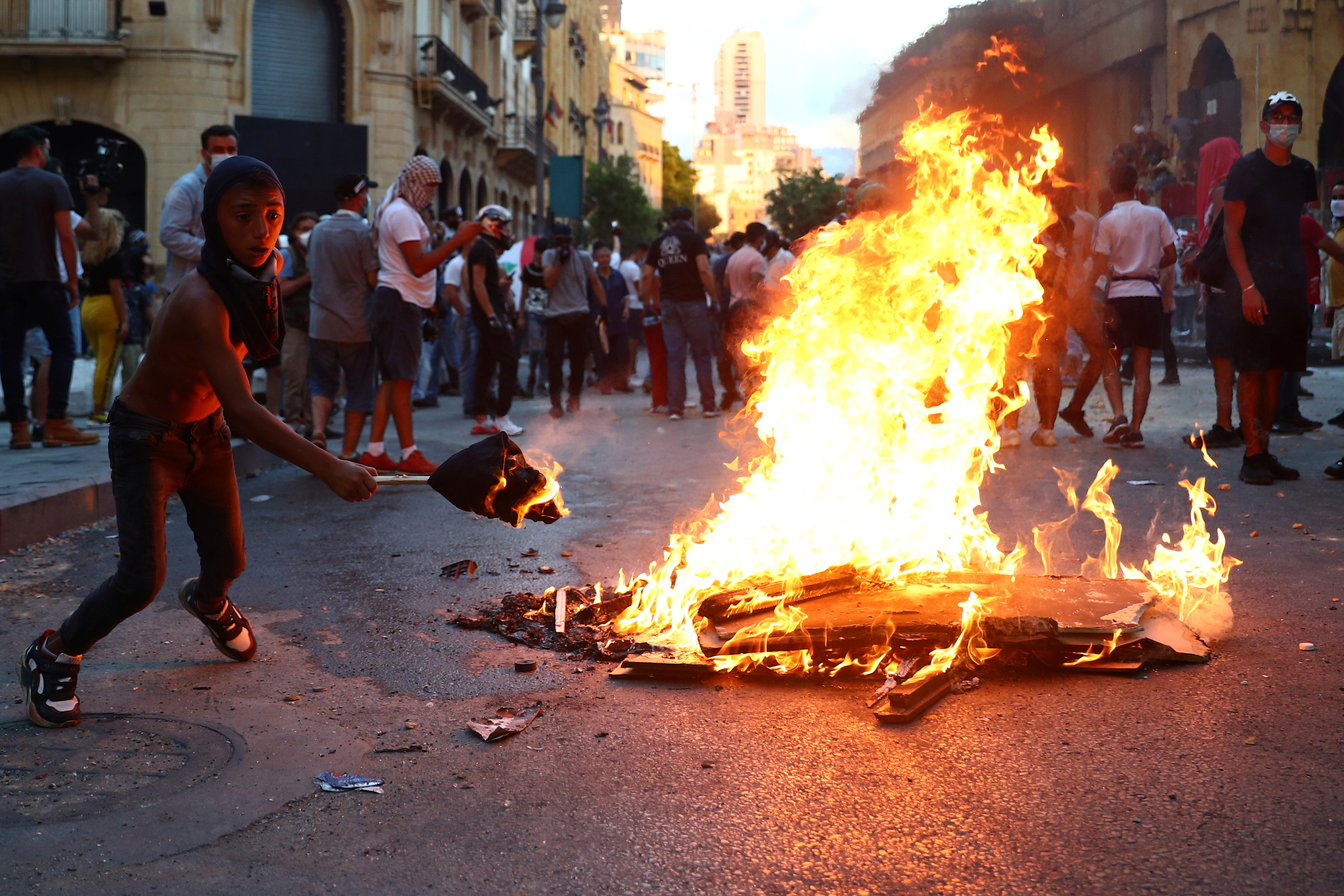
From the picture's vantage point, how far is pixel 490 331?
10977 mm

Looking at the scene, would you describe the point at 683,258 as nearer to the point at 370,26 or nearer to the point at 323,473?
the point at 323,473

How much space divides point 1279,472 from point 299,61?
2530cm

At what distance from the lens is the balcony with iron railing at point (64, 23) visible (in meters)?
25.5

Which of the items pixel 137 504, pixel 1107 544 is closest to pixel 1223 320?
pixel 1107 544

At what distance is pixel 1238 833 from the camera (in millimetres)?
2803

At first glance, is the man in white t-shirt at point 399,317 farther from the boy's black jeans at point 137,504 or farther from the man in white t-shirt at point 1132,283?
the man in white t-shirt at point 1132,283

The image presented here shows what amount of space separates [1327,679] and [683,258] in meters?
9.56

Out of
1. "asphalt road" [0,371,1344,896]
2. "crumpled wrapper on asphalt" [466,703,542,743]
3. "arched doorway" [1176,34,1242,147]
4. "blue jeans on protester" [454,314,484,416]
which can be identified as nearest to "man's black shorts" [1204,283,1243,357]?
"asphalt road" [0,371,1344,896]

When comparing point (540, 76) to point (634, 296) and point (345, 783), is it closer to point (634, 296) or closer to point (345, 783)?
point (634, 296)

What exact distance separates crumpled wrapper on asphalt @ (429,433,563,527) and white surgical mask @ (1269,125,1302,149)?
5609mm

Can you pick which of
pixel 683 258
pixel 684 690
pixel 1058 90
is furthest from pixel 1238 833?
pixel 1058 90

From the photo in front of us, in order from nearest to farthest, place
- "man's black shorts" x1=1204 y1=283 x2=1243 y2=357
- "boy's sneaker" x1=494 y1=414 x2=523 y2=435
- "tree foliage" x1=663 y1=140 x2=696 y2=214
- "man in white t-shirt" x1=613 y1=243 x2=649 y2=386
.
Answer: "man's black shorts" x1=1204 y1=283 x2=1243 y2=357, "boy's sneaker" x1=494 y1=414 x2=523 y2=435, "man in white t-shirt" x1=613 y1=243 x2=649 y2=386, "tree foliage" x1=663 y1=140 x2=696 y2=214

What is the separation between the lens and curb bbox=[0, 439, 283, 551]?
20.1ft

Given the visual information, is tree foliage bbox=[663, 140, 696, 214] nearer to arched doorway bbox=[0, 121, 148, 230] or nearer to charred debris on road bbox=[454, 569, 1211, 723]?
arched doorway bbox=[0, 121, 148, 230]
